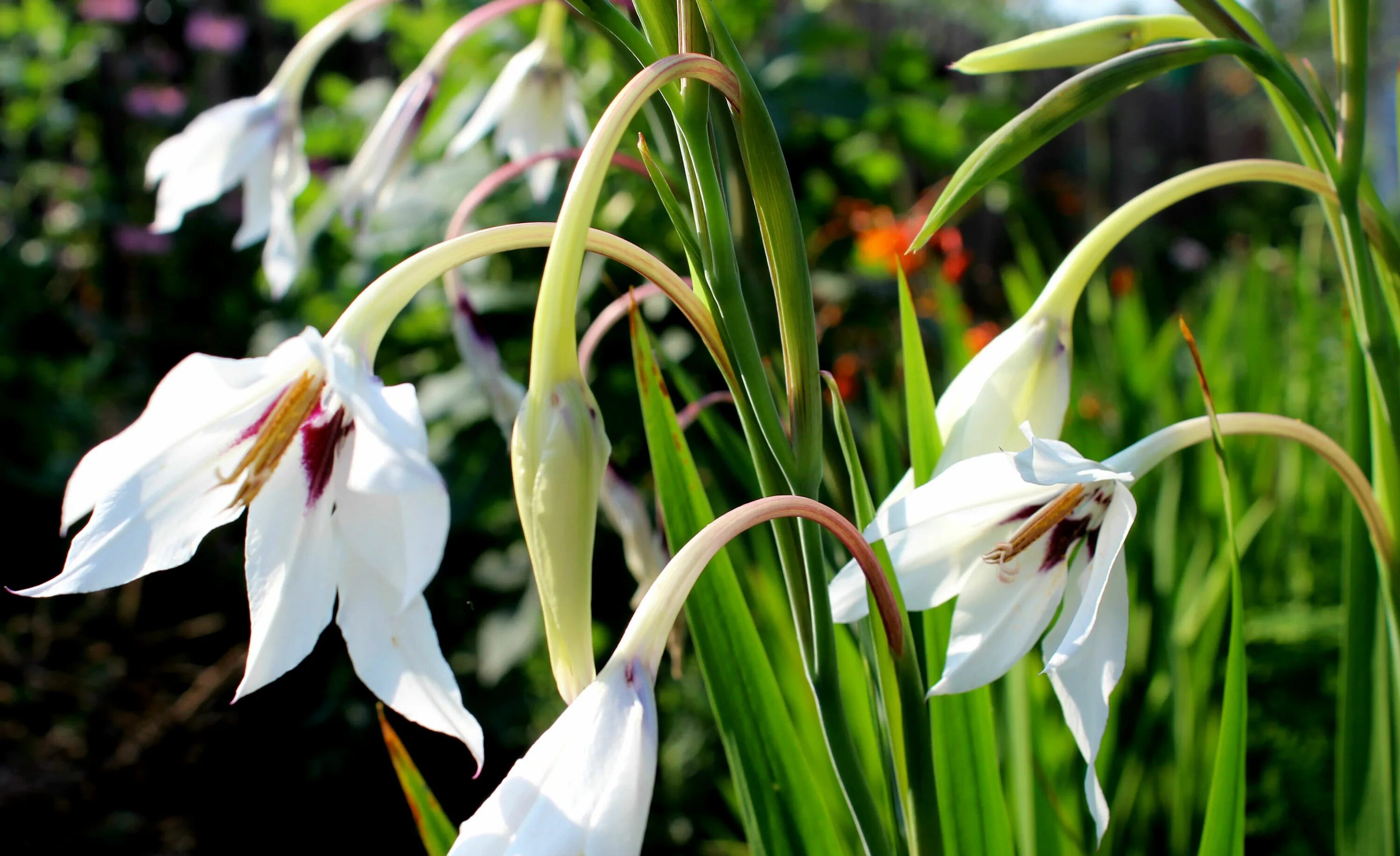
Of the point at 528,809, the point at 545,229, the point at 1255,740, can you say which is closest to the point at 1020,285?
the point at 1255,740

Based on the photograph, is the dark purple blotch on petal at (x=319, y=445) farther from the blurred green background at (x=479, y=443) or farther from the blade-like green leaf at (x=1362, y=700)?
the blade-like green leaf at (x=1362, y=700)

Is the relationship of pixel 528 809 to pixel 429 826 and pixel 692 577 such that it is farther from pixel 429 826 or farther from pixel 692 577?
pixel 429 826

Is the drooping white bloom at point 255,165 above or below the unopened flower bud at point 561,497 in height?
above

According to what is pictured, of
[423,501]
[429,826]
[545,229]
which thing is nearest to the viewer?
[423,501]

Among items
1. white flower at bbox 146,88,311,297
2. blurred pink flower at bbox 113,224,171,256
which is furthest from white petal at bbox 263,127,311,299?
blurred pink flower at bbox 113,224,171,256

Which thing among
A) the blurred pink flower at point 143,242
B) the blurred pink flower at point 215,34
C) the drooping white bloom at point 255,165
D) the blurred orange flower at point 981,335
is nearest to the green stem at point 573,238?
the drooping white bloom at point 255,165

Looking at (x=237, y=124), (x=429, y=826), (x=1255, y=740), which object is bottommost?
(x=1255, y=740)
